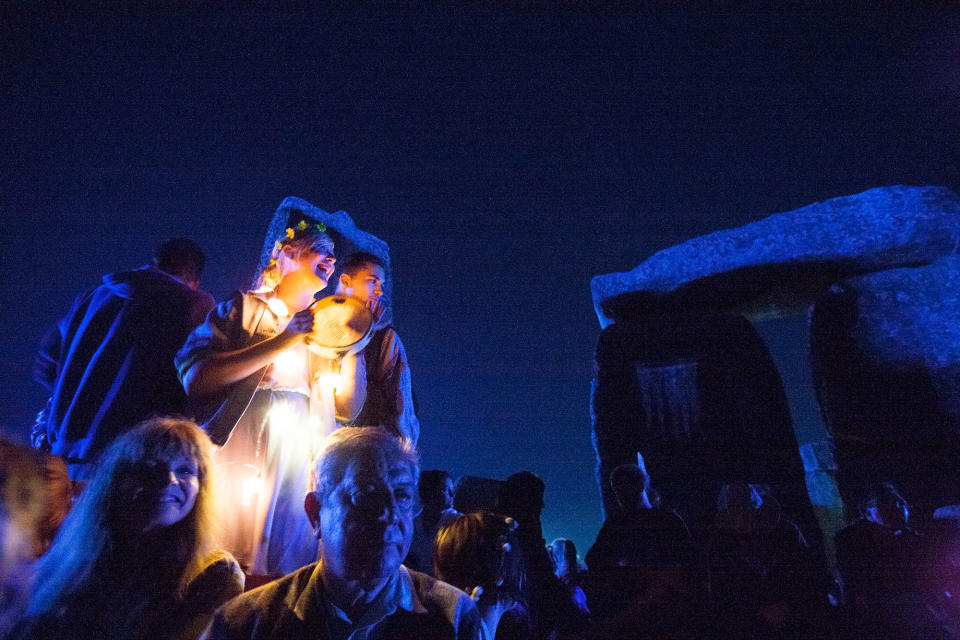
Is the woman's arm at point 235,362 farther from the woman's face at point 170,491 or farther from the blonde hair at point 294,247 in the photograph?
the blonde hair at point 294,247

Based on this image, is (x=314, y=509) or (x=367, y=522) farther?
(x=314, y=509)

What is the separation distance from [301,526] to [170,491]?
664 mm

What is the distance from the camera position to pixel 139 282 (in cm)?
229

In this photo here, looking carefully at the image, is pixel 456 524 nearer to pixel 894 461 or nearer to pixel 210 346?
pixel 210 346

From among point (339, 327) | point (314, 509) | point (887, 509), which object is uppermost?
point (339, 327)

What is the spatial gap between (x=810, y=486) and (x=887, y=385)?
2.89 meters

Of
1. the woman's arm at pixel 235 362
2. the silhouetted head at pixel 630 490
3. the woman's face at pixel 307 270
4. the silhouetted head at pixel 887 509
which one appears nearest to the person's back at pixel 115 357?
the woman's arm at pixel 235 362

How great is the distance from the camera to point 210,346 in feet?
6.37

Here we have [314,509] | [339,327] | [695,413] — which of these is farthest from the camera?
[695,413]

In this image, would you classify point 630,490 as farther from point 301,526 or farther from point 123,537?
point 123,537

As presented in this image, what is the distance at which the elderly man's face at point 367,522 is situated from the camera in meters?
1.21

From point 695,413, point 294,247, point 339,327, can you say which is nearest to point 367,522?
point 339,327

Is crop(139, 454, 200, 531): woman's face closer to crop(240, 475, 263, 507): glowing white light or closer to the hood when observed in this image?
crop(240, 475, 263, 507): glowing white light

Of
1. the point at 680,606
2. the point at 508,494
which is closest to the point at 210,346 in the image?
the point at 508,494
